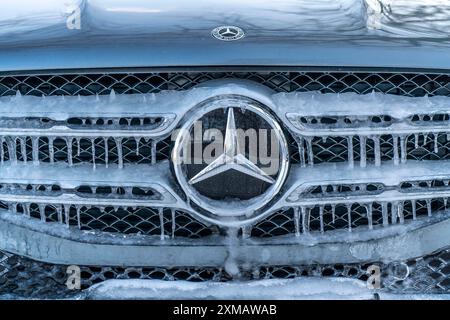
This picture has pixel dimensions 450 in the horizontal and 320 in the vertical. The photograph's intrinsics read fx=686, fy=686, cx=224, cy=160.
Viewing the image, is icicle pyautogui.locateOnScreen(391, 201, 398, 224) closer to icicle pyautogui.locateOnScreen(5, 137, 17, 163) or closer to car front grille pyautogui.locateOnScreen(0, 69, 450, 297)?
car front grille pyautogui.locateOnScreen(0, 69, 450, 297)

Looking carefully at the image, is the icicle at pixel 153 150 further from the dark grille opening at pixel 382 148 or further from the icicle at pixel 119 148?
the dark grille opening at pixel 382 148

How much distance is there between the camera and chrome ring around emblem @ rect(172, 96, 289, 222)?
7.84ft

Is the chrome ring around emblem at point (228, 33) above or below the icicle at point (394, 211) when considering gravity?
above

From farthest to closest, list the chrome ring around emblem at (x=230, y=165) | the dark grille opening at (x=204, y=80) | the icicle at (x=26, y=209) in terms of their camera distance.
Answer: the icicle at (x=26, y=209) < the dark grille opening at (x=204, y=80) < the chrome ring around emblem at (x=230, y=165)

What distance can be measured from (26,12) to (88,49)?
0.53 meters

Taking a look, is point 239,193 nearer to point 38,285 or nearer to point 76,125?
point 76,125

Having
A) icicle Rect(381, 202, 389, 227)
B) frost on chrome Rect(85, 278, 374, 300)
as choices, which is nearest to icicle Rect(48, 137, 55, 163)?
frost on chrome Rect(85, 278, 374, 300)

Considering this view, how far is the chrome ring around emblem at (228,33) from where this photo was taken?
98.3 inches

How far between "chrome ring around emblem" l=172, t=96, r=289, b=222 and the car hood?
17cm

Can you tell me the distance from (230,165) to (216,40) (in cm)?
46

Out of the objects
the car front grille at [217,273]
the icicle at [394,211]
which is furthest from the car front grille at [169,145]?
the car front grille at [217,273]

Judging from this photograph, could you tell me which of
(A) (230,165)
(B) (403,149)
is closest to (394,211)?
(B) (403,149)

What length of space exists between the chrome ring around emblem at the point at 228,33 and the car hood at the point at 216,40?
0.07 ft

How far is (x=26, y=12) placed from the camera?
284cm
